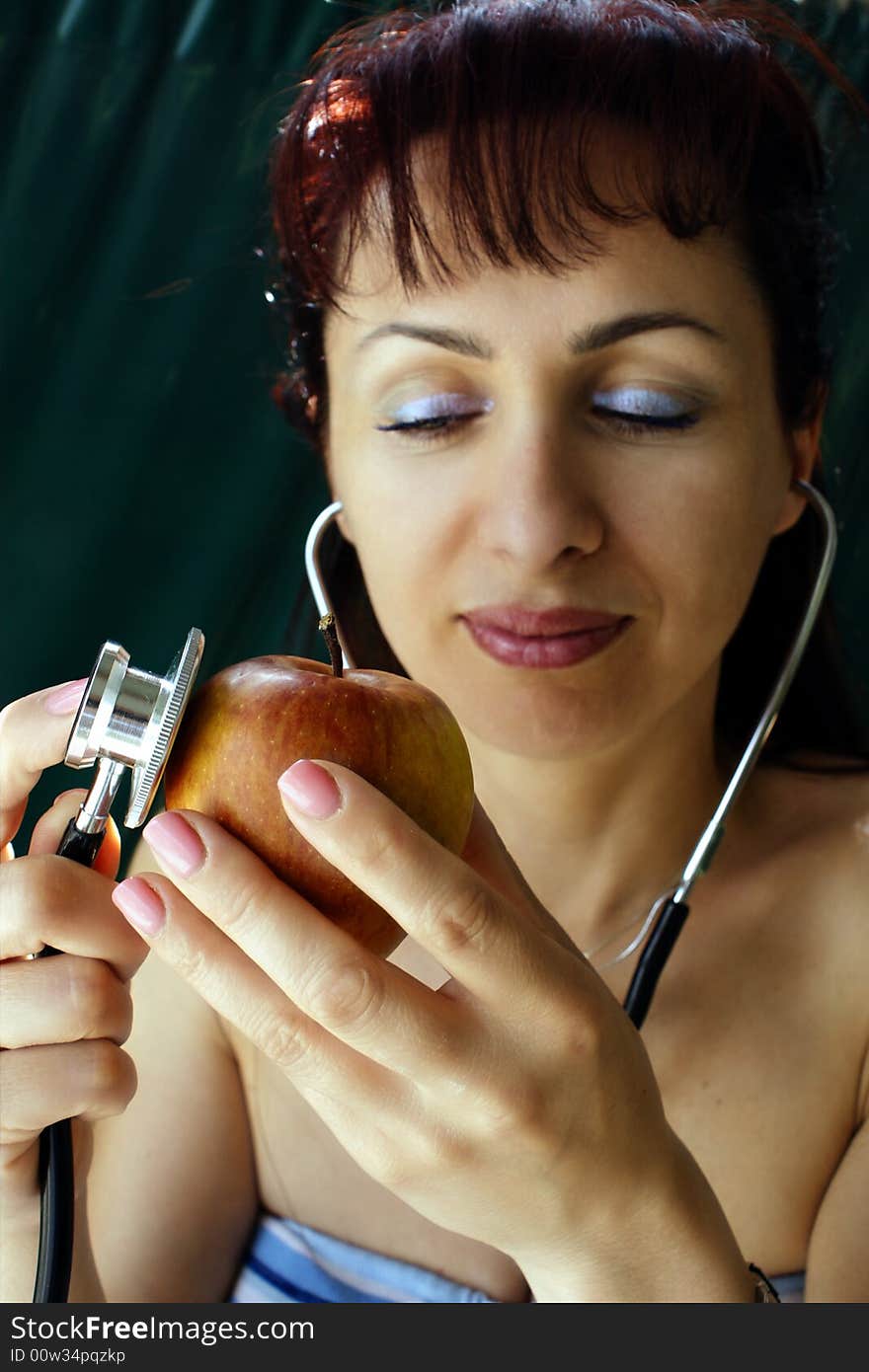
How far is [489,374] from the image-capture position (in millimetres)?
1060

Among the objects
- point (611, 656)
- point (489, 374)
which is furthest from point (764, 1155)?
point (489, 374)

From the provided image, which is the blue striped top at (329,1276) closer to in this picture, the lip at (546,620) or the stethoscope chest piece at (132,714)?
the lip at (546,620)

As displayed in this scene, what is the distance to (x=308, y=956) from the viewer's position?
0.65 m

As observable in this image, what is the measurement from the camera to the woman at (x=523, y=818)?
27.3 inches

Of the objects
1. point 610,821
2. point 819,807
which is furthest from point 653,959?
point 819,807

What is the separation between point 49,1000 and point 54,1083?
0.19 feet

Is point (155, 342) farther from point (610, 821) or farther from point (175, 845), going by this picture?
point (175, 845)

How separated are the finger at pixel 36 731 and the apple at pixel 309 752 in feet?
0.36

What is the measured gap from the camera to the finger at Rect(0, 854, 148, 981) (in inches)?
31.1

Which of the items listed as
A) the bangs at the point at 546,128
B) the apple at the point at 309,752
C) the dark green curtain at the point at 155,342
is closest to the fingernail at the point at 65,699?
the apple at the point at 309,752

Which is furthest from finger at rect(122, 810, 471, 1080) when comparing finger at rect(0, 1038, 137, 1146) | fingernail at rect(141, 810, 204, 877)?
finger at rect(0, 1038, 137, 1146)

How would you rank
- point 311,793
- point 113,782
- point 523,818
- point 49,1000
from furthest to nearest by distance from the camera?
point 523,818
point 49,1000
point 113,782
point 311,793

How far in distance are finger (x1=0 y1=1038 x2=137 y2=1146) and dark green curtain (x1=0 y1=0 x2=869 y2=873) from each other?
0.94 m

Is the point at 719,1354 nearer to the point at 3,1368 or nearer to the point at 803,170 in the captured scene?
Answer: the point at 3,1368
